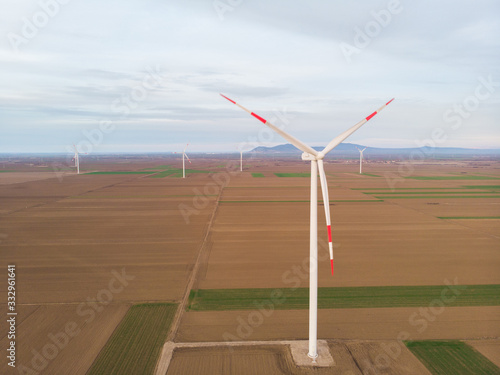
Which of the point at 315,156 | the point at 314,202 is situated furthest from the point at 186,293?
the point at 315,156

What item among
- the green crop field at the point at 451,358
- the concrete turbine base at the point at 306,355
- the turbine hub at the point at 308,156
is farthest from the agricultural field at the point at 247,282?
the turbine hub at the point at 308,156

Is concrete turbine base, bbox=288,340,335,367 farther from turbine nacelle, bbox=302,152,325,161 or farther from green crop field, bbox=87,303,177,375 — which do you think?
turbine nacelle, bbox=302,152,325,161

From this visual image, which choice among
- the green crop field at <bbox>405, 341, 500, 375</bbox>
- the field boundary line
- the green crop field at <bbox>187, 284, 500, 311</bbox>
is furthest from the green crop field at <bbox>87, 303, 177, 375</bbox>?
the green crop field at <bbox>405, 341, 500, 375</bbox>

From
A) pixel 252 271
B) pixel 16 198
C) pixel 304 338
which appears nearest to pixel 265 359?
pixel 304 338

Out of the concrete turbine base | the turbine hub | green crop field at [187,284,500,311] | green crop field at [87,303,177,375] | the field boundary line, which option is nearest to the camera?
the turbine hub

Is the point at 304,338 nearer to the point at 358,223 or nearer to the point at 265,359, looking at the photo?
the point at 265,359

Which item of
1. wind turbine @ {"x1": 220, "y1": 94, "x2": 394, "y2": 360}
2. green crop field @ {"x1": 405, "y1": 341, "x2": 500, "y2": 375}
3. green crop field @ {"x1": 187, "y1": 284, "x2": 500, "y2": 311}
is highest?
wind turbine @ {"x1": 220, "y1": 94, "x2": 394, "y2": 360}
